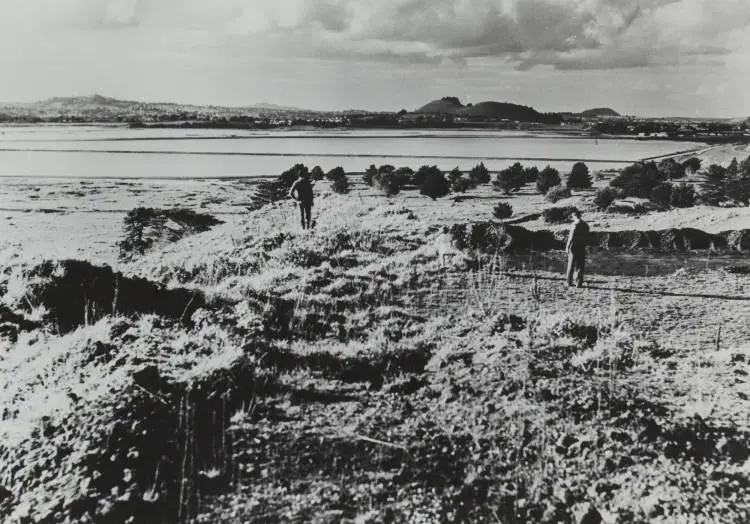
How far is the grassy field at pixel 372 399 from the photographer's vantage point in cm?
413

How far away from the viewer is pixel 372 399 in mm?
5551

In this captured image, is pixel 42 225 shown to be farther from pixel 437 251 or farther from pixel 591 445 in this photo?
pixel 591 445

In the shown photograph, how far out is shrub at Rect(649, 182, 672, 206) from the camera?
2225cm

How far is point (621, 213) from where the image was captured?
18719 mm

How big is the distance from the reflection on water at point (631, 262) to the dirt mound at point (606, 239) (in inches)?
15.7

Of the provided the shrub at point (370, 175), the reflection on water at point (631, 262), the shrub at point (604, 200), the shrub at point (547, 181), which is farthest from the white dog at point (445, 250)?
the shrub at point (547, 181)

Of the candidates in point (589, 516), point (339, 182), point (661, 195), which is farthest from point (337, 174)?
point (589, 516)

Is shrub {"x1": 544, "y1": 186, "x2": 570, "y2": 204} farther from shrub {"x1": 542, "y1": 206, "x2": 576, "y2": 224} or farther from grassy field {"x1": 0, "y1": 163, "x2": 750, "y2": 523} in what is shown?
grassy field {"x1": 0, "y1": 163, "x2": 750, "y2": 523}

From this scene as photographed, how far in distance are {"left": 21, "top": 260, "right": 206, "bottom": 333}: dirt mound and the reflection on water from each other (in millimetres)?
5901

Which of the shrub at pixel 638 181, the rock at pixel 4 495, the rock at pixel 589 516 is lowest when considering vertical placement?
the rock at pixel 4 495

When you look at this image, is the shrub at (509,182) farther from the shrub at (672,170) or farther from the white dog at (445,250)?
the white dog at (445,250)

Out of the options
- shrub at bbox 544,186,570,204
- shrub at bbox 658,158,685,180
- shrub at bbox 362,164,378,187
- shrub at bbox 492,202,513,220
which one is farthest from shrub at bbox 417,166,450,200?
shrub at bbox 658,158,685,180

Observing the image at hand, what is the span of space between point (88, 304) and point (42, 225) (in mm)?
9787

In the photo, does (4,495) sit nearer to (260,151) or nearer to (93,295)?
(93,295)
